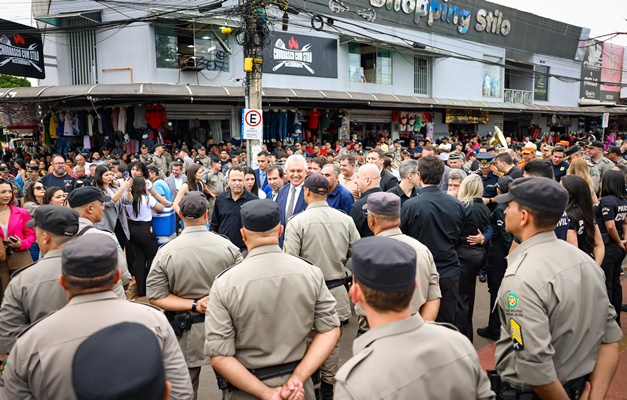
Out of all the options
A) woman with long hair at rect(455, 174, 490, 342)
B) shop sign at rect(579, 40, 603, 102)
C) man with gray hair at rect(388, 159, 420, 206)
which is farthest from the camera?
shop sign at rect(579, 40, 603, 102)

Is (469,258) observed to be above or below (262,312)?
below

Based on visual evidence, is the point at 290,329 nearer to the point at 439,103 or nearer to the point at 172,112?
the point at 172,112

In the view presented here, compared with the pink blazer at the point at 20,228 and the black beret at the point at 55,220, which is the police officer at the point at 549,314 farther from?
the pink blazer at the point at 20,228

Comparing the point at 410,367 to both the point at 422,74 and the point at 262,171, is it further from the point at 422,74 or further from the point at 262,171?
the point at 422,74

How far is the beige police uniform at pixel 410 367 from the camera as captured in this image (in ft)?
5.47

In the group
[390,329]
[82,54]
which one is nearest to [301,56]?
[82,54]

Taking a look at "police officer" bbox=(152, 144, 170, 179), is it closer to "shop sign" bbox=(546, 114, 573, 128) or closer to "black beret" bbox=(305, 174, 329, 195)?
"black beret" bbox=(305, 174, 329, 195)

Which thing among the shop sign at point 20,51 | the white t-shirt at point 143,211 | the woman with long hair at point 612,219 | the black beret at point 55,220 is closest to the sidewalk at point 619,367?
the woman with long hair at point 612,219

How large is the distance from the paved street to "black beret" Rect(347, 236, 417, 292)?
315 cm

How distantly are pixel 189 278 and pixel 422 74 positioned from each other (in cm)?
1958

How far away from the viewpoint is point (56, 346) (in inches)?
79.5

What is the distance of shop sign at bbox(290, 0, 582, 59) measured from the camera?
17.8 meters

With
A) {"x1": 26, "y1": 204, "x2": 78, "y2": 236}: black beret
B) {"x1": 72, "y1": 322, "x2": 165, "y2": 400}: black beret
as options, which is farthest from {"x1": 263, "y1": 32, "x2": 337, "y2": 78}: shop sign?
{"x1": 72, "y1": 322, "x2": 165, "y2": 400}: black beret

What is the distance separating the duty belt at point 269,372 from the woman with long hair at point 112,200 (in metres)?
4.60
